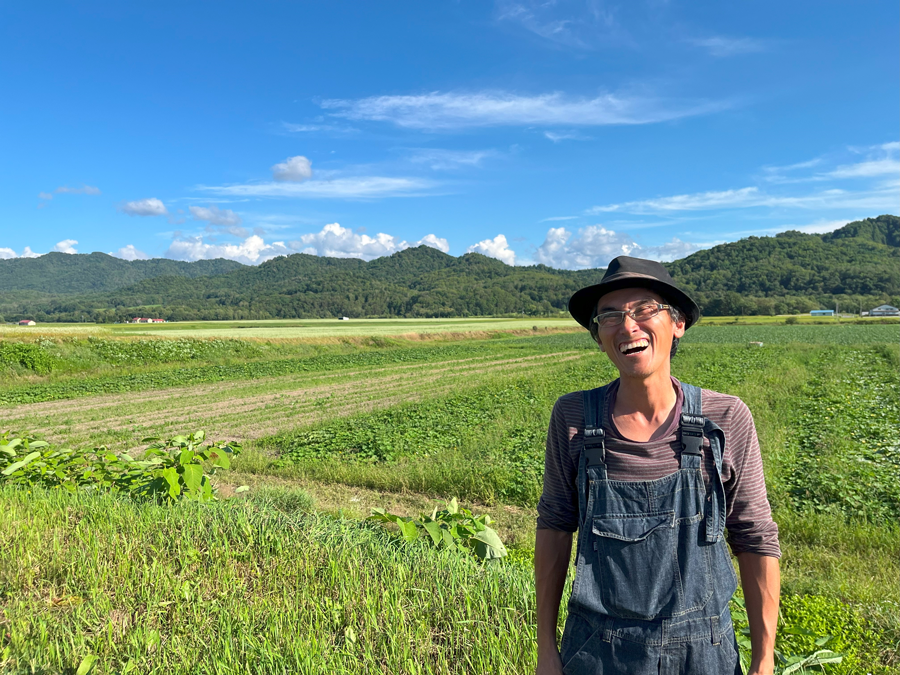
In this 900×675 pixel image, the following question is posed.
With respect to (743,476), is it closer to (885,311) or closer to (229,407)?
(229,407)

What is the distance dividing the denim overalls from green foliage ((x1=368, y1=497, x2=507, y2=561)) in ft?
6.62

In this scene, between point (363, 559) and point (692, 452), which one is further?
point (363, 559)

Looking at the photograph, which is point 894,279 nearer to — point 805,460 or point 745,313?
point 745,313

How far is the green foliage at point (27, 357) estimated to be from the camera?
74.6 ft

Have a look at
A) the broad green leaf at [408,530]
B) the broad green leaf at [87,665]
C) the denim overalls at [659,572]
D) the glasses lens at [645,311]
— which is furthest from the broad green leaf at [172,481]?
the glasses lens at [645,311]

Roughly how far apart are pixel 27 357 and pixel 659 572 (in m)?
29.0

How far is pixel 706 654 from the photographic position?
1741 mm

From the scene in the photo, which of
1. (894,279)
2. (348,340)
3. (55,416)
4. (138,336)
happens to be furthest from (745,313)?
(55,416)

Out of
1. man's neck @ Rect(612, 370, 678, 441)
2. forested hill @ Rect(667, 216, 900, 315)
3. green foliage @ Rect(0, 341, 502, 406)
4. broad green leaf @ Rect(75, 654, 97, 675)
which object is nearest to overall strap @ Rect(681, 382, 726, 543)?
man's neck @ Rect(612, 370, 678, 441)

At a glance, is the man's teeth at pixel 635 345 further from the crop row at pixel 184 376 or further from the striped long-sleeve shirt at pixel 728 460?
the crop row at pixel 184 376

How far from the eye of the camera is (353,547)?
3645mm

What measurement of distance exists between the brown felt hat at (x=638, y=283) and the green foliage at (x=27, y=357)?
27.8 metres

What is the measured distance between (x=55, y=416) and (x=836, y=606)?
17288 millimetres

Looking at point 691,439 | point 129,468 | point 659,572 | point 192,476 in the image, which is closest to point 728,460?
point 691,439
